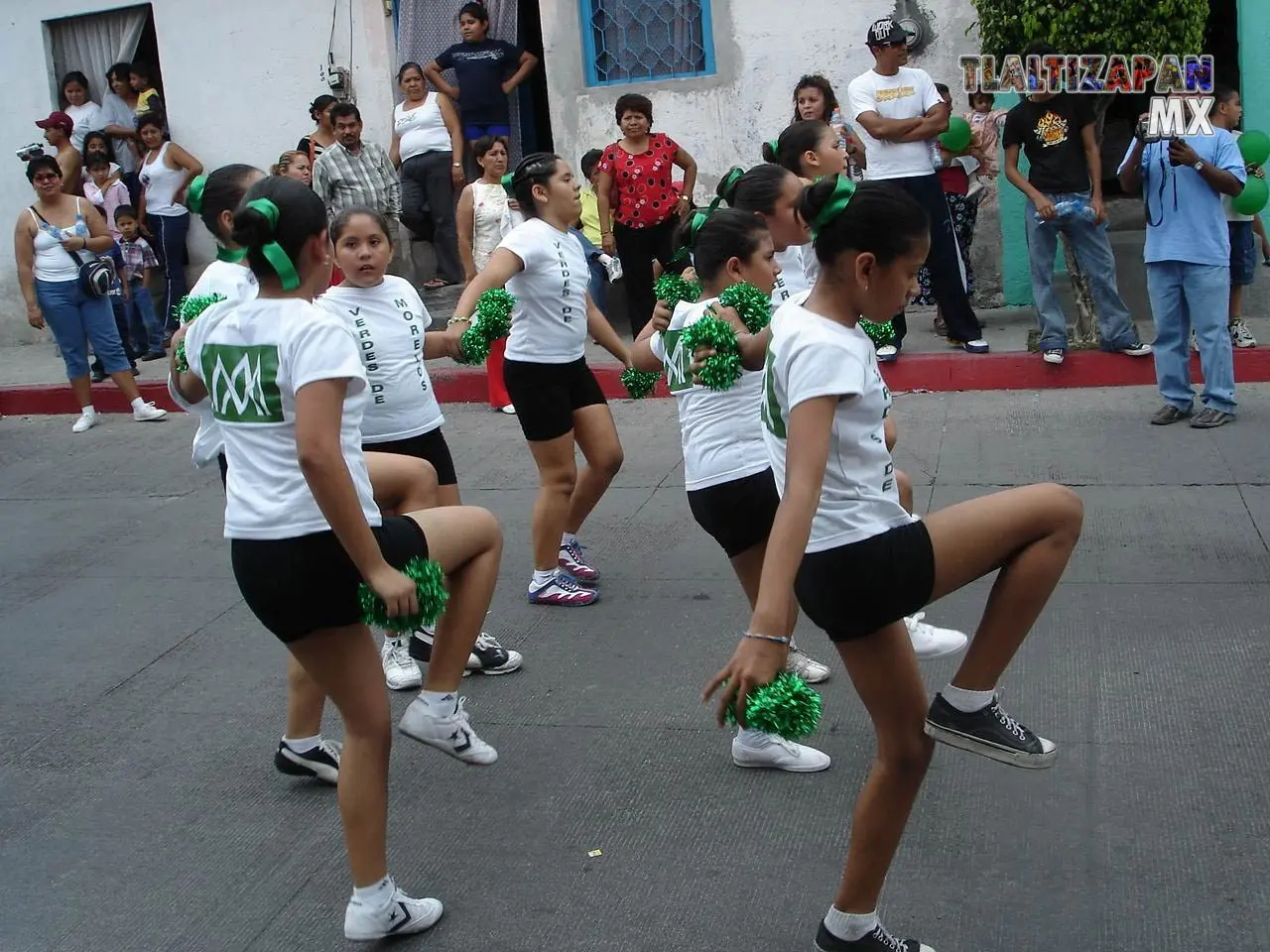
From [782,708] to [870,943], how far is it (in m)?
0.74

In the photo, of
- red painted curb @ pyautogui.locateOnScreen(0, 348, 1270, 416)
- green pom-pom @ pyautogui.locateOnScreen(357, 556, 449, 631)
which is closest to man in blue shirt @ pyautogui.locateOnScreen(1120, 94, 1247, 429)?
red painted curb @ pyautogui.locateOnScreen(0, 348, 1270, 416)

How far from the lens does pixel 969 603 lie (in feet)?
18.9

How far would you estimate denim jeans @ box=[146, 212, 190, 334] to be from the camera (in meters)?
13.0

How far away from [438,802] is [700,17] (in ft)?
28.6

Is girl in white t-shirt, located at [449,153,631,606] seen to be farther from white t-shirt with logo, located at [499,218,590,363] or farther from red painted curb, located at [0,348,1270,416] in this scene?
red painted curb, located at [0,348,1270,416]

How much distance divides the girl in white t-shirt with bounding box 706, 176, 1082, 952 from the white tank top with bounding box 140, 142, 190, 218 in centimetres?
1098

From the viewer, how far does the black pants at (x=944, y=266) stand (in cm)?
Result: 956

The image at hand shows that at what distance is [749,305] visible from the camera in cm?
422

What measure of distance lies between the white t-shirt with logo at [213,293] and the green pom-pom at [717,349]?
124 centimetres

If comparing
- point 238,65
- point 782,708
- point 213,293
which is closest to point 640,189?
point 238,65

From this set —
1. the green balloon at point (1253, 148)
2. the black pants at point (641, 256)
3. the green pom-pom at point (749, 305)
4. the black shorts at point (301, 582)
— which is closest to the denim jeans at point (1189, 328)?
the green balloon at point (1253, 148)

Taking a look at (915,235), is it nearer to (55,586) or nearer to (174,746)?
(174,746)

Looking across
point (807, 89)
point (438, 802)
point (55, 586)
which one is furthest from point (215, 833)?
point (807, 89)

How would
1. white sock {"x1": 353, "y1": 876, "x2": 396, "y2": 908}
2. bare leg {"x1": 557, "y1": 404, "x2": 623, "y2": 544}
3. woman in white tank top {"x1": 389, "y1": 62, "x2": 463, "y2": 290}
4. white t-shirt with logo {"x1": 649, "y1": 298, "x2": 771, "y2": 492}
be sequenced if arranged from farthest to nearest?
woman in white tank top {"x1": 389, "y1": 62, "x2": 463, "y2": 290} → bare leg {"x1": 557, "y1": 404, "x2": 623, "y2": 544} → white t-shirt with logo {"x1": 649, "y1": 298, "x2": 771, "y2": 492} → white sock {"x1": 353, "y1": 876, "x2": 396, "y2": 908}
